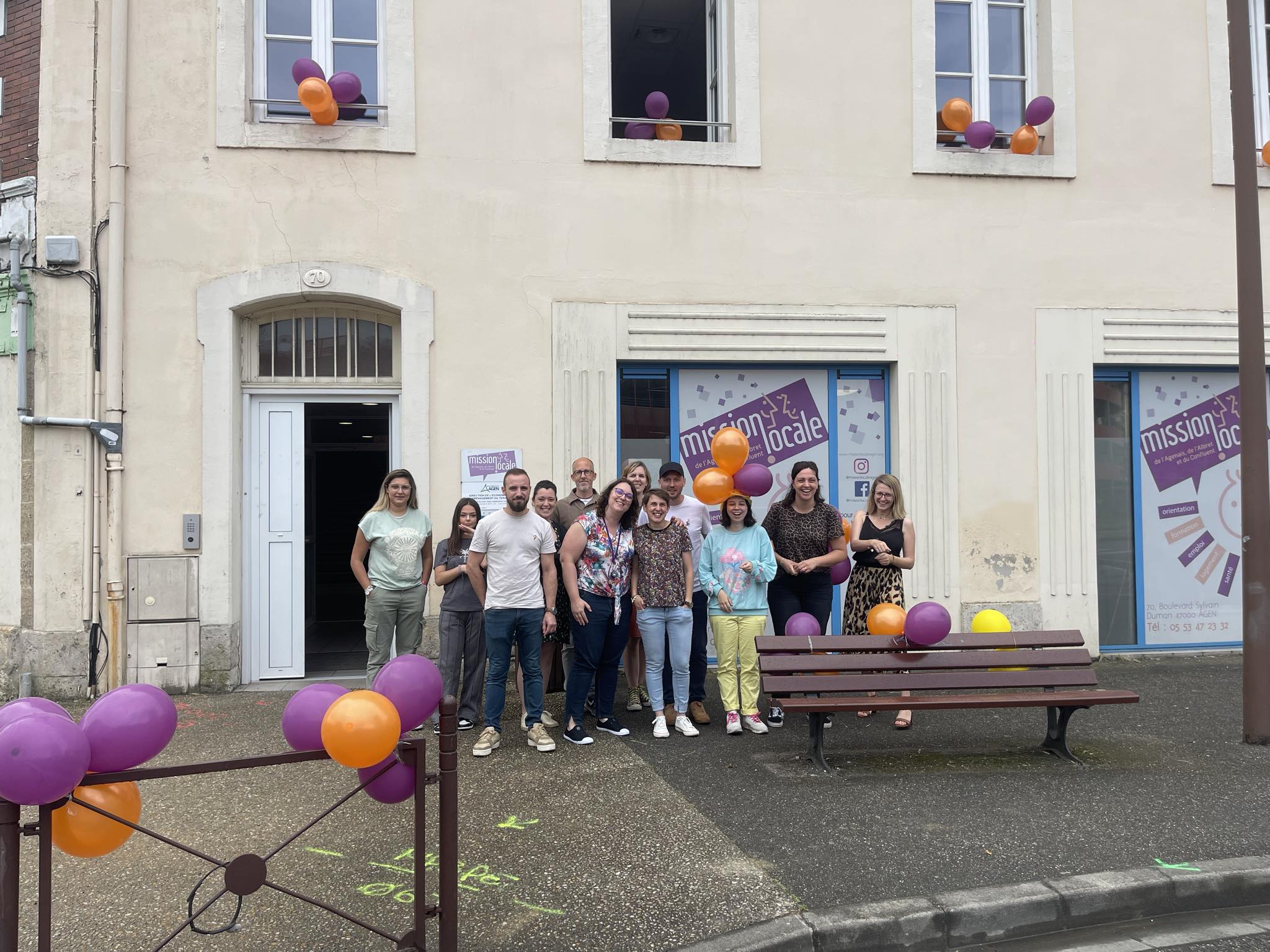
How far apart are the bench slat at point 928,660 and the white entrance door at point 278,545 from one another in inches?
173

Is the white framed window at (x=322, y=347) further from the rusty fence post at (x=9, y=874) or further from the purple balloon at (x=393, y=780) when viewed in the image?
the rusty fence post at (x=9, y=874)

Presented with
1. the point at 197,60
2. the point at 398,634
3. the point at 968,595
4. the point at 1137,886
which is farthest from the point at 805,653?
the point at 197,60

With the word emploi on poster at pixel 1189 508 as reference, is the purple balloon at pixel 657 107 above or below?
above

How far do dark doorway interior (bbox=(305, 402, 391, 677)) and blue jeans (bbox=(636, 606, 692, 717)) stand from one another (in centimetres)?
629

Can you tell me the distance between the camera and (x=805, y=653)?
5.70 meters

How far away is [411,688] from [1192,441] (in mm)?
8547

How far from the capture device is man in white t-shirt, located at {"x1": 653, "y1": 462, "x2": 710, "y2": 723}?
6.38 m

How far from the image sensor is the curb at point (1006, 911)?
3359mm

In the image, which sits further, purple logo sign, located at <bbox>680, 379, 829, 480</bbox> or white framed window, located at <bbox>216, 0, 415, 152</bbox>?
purple logo sign, located at <bbox>680, 379, 829, 480</bbox>

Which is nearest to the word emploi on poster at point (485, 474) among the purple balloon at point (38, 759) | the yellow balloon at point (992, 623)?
the yellow balloon at point (992, 623)

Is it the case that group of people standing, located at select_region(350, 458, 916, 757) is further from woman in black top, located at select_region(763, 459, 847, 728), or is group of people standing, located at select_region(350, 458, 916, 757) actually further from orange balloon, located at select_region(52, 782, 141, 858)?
orange balloon, located at select_region(52, 782, 141, 858)

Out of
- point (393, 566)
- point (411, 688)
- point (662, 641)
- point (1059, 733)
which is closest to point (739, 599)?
point (662, 641)

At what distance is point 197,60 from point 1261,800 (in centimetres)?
912

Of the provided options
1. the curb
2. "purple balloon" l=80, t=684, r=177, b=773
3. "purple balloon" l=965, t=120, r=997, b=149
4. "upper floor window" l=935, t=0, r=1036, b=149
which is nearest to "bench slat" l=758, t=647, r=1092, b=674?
the curb
